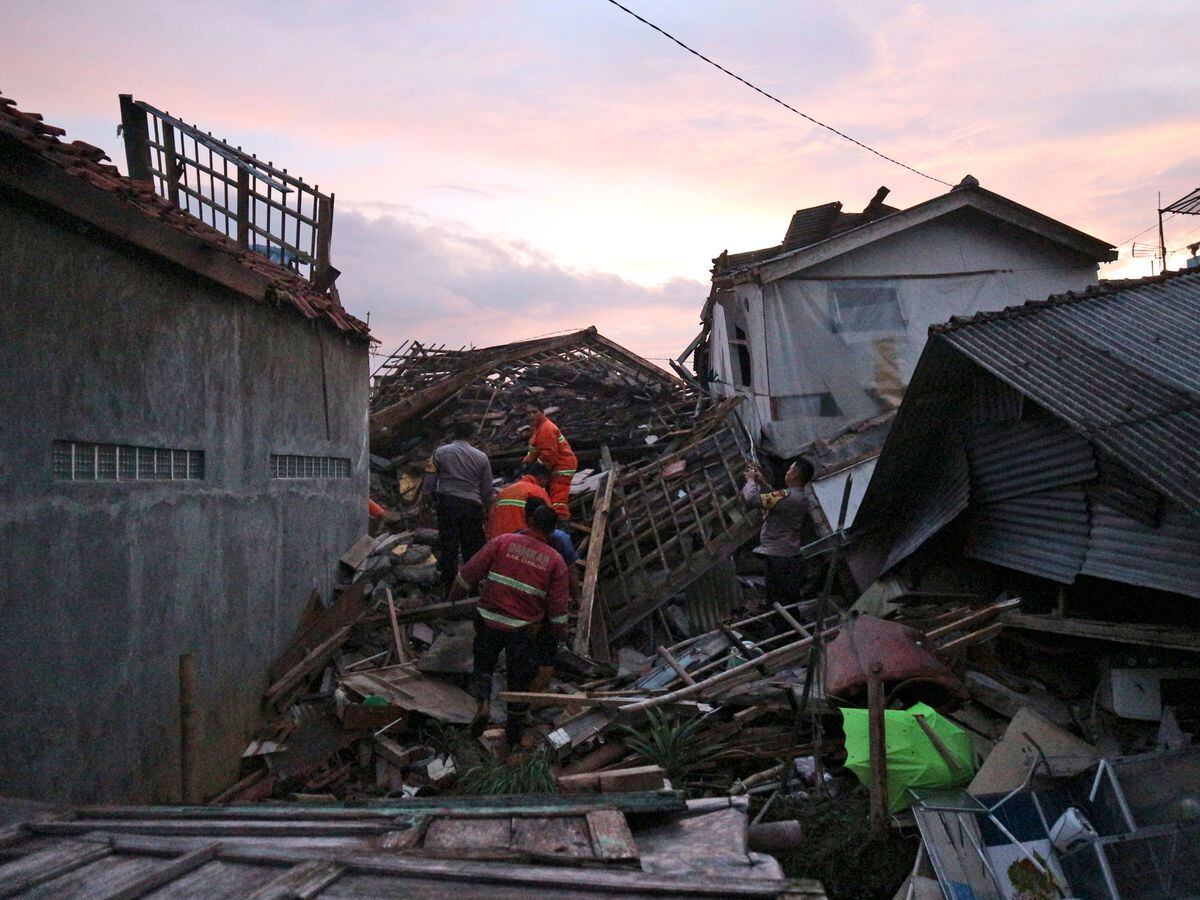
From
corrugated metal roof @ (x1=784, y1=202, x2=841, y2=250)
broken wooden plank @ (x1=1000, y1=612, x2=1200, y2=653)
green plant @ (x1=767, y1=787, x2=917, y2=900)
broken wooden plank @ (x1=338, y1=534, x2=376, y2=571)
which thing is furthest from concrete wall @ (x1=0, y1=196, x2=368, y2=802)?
corrugated metal roof @ (x1=784, y1=202, x2=841, y2=250)

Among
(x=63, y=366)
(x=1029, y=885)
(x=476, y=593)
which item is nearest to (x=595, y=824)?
(x=1029, y=885)

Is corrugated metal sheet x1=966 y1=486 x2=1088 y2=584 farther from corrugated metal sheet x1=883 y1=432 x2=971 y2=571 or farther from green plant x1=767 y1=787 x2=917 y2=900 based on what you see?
green plant x1=767 y1=787 x2=917 y2=900

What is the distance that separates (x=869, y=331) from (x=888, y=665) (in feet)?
28.1

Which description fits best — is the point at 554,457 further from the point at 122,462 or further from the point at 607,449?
the point at 122,462

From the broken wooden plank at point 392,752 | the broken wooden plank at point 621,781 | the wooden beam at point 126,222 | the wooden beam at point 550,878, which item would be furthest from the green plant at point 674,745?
the wooden beam at point 126,222

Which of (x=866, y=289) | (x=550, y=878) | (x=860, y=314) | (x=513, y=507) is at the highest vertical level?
(x=866, y=289)

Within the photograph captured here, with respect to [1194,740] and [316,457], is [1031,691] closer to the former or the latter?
[1194,740]

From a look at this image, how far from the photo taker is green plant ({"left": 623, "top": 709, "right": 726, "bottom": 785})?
6.71m

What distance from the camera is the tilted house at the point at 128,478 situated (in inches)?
188

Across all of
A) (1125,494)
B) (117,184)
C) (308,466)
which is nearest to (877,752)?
(1125,494)

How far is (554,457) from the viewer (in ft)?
32.8

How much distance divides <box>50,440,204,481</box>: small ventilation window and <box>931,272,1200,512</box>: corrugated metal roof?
19.8 feet

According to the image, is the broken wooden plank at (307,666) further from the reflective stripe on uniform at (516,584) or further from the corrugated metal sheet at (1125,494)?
the corrugated metal sheet at (1125,494)

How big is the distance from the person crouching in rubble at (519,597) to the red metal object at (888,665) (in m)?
2.17
